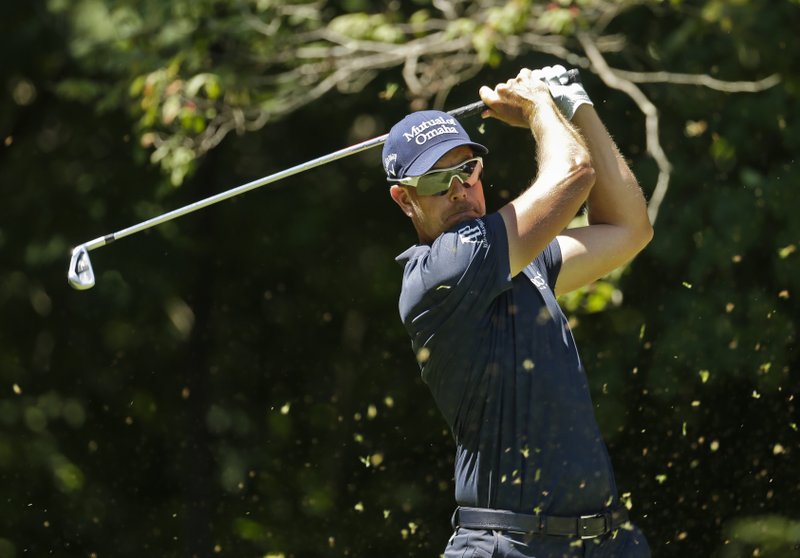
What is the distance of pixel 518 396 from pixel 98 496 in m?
6.70

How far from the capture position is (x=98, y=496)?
9.37m

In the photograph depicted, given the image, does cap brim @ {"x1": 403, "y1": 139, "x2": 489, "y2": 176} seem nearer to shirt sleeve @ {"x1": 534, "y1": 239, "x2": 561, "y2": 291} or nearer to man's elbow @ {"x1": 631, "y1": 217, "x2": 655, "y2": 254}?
shirt sleeve @ {"x1": 534, "y1": 239, "x2": 561, "y2": 291}

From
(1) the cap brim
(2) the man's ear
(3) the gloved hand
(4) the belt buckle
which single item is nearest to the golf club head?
(2) the man's ear

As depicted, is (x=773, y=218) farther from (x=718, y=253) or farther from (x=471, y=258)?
(x=471, y=258)

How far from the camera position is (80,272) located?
153 inches

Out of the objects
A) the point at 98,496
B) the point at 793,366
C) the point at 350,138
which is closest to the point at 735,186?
the point at 793,366

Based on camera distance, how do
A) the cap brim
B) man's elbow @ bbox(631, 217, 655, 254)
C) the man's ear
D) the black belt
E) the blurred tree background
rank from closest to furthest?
1. the black belt
2. the cap brim
3. the man's ear
4. man's elbow @ bbox(631, 217, 655, 254)
5. the blurred tree background

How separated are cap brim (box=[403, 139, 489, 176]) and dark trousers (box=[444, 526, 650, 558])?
97 cm

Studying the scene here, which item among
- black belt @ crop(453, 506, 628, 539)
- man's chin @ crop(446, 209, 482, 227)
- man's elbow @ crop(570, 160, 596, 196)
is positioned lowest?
black belt @ crop(453, 506, 628, 539)

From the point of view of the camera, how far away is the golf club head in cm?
382

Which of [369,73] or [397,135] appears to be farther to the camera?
[369,73]

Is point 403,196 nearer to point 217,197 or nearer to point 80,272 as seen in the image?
point 217,197

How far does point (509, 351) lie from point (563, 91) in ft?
2.74

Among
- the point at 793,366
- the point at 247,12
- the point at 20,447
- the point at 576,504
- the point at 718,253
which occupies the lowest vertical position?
the point at 576,504
